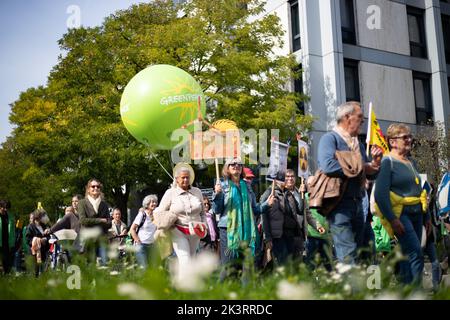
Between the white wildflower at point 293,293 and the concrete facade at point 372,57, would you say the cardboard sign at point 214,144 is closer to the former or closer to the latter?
the white wildflower at point 293,293

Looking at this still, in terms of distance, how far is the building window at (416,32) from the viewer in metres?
24.8

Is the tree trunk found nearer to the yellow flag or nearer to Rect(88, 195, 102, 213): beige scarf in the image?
Rect(88, 195, 102, 213): beige scarf

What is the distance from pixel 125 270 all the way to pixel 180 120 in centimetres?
412

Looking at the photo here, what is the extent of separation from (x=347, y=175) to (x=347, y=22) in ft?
64.5

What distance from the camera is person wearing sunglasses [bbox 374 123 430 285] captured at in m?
4.97

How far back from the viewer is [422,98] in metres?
24.6

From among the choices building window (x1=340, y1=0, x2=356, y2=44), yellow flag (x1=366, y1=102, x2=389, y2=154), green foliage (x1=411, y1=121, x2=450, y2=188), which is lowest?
yellow flag (x1=366, y1=102, x2=389, y2=154)

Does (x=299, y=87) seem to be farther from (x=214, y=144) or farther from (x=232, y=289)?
(x=232, y=289)

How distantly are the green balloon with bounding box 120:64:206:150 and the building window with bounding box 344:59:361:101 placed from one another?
15.5 m

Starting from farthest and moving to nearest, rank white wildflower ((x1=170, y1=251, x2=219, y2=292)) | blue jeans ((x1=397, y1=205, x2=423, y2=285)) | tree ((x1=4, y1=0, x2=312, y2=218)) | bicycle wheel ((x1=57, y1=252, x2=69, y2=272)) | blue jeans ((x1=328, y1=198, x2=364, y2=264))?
tree ((x1=4, y1=0, x2=312, y2=218)) → blue jeans ((x1=397, y1=205, x2=423, y2=285)) → bicycle wheel ((x1=57, y1=252, x2=69, y2=272)) → blue jeans ((x1=328, y1=198, x2=364, y2=264)) → white wildflower ((x1=170, y1=251, x2=219, y2=292))

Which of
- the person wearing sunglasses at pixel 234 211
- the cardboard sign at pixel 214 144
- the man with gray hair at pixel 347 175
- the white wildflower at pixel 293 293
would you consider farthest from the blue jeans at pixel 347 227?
the cardboard sign at pixel 214 144

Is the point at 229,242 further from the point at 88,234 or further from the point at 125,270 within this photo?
the point at 88,234

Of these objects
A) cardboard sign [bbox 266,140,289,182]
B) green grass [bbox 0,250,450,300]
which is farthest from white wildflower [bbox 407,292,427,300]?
cardboard sign [bbox 266,140,289,182]
